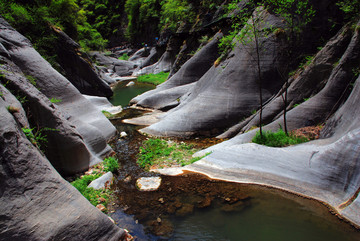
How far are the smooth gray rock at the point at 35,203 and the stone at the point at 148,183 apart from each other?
2.24 meters

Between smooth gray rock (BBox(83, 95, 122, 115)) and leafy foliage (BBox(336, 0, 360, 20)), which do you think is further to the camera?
smooth gray rock (BBox(83, 95, 122, 115))

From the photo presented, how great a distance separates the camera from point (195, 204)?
244 inches

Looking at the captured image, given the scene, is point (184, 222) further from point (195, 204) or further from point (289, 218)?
point (289, 218)

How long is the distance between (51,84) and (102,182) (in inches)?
185

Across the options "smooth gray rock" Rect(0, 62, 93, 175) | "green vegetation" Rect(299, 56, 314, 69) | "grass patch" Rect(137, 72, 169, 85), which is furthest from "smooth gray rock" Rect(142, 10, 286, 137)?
"grass patch" Rect(137, 72, 169, 85)

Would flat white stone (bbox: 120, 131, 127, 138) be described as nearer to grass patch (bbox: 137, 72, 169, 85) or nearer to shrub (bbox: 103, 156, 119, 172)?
shrub (bbox: 103, 156, 119, 172)

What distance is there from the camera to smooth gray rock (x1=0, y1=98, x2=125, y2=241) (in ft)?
12.9

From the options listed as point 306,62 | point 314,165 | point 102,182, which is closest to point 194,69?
point 306,62

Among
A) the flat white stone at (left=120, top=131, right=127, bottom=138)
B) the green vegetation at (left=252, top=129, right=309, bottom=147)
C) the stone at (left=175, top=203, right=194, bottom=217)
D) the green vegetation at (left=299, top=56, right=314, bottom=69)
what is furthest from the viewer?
the flat white stone at (left=120, top=131, right=127, bottom=138)

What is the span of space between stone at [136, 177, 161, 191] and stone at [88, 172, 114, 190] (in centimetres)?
84

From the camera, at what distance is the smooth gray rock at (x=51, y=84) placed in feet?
29.2

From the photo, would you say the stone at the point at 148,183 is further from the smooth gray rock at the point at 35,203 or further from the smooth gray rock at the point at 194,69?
the smooth gray rock at the point at 194,69

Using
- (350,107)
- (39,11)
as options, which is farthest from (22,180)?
(39,11)

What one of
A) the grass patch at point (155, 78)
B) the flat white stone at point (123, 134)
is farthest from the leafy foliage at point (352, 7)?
the grass patch at point (155, 78)
